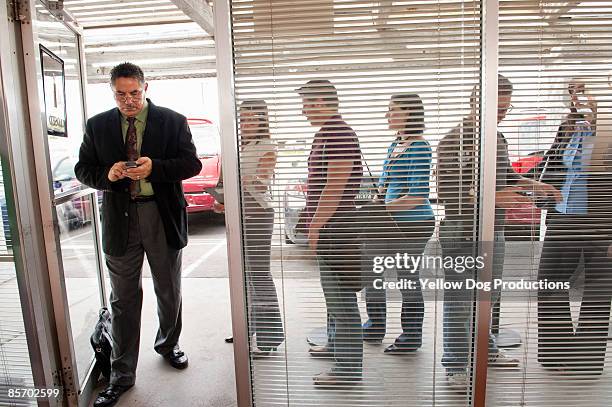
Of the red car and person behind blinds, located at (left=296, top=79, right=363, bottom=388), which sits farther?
the red car

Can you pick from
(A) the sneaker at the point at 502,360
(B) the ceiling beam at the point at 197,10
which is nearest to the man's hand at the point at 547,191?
(A) the sneaker at the point at 502,360

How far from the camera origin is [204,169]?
660 centimetres

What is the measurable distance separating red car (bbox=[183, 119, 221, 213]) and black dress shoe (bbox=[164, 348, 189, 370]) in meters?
4.07

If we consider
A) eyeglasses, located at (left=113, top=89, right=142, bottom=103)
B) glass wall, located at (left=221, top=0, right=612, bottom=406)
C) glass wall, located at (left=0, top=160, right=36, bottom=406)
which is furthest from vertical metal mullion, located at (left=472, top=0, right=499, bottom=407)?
glass wall, located at (left=0, top=160, right=36, bottom=406)

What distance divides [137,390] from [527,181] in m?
2.14

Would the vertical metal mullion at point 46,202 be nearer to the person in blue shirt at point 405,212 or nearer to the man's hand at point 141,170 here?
the man's hand at point 141,170

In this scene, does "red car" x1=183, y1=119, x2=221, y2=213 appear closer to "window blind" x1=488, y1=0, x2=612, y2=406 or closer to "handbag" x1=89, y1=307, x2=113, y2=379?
"handbag" x1=89, y1=307, x2=113, y2=379

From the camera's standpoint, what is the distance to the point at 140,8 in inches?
165

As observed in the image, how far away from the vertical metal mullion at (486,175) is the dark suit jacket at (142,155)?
4.57ft

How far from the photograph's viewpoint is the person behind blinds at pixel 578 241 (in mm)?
1648

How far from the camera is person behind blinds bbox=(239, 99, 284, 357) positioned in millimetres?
1654

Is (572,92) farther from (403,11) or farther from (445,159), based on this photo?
(403,11)

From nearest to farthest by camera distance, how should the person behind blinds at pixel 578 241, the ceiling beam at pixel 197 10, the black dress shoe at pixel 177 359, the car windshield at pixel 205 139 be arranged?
the person behind blinds at pixel 578 241, the black dress shoe at pixel 177 359, the ceiling beam at pixel 197 10, the car windshield at pixel 205 139

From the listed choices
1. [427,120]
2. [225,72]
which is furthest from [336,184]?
[225,72]
